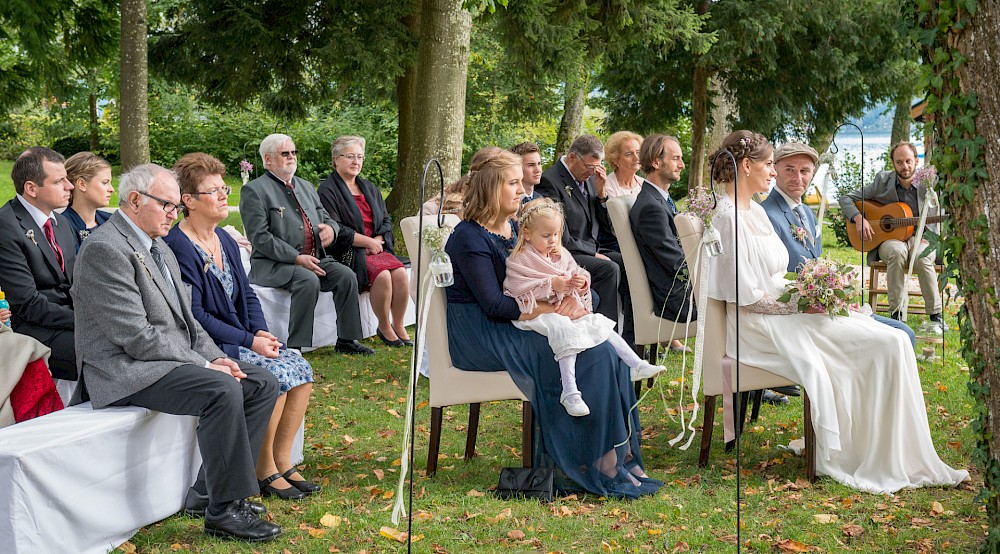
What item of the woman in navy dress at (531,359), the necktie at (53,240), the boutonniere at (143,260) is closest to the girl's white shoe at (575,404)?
the woman in navy dress at (531,359)

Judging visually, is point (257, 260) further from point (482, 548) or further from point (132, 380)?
point (482, 548)

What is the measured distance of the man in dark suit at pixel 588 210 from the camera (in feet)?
24.2

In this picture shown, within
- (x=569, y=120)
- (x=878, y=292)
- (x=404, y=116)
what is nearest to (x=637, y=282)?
(x=878, y=292)

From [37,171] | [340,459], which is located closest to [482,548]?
[340,459]

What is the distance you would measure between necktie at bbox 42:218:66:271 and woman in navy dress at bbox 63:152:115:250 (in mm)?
285

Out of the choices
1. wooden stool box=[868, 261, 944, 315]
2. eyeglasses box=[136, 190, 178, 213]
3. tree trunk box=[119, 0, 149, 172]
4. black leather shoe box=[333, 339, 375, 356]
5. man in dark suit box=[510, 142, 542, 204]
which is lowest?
black leather shoe box=[333, 339, 375, 356]

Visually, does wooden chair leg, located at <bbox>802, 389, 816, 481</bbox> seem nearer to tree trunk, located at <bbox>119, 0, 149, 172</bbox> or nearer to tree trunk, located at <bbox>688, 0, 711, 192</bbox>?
tree trunk, located at <bbox>119, 0, 149, 172</bbox>

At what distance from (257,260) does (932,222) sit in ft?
18.6

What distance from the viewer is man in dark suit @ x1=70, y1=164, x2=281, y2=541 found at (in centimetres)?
424

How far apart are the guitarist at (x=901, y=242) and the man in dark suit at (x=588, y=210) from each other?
2.70 metres

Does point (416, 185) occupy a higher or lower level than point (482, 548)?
higher

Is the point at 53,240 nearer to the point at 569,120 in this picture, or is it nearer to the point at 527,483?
the point at 527,483

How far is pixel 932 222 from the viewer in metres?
8.59

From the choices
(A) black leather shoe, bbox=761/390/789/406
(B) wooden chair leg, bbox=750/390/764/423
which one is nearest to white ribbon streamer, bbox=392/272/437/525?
(B) wooden chair leg, bbox=750/390/764/423
